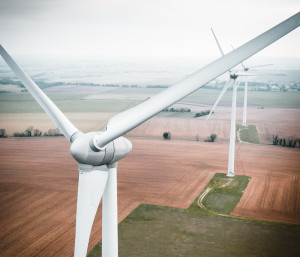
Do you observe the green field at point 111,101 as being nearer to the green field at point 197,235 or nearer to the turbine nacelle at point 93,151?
the green field at point 197,235

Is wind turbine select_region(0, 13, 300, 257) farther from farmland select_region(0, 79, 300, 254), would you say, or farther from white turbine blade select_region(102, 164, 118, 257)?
farmland select_region(0, 79, 300, 254)

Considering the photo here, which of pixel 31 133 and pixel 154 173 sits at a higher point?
pixel 31 133

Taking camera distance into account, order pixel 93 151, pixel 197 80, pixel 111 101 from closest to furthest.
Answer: pixel 197 80 → pixel 93 151 → pixel 111 101

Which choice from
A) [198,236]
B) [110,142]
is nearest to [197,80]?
[110,142]

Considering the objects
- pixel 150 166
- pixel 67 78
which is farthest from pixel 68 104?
pixel 150 166

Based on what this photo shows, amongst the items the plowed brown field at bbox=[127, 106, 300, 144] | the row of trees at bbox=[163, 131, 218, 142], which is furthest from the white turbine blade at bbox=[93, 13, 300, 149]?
the plowed brown field at bbox=[127, 106, 300, 144]

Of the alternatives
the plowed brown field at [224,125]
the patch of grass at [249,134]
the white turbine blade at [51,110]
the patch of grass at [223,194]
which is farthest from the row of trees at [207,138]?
the white turbine blade at [51,110]

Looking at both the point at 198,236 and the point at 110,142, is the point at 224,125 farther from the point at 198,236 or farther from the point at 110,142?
the point at 110,142
